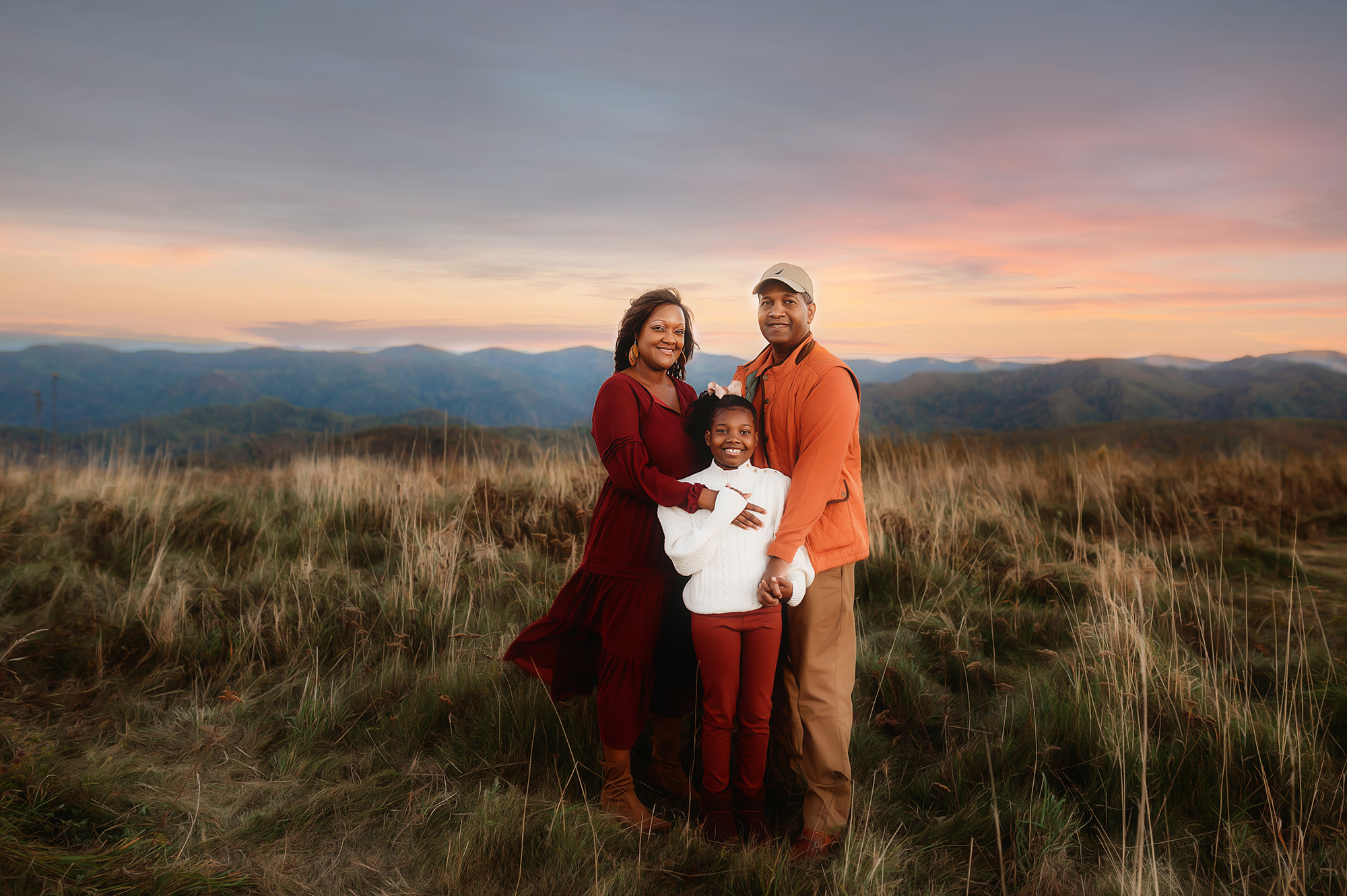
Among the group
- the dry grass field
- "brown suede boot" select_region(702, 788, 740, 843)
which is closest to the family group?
"brown suede boot" select_region(702, 788, 740, 843)

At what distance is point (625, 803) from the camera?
118 inches

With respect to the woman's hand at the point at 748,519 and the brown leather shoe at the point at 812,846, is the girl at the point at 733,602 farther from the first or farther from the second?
the brown leather shoe at the point at 812,846

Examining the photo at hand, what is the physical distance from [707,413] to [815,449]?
0.48 metres

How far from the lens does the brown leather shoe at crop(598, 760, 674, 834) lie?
2.87 metres

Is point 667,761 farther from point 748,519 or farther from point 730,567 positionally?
point 748,519

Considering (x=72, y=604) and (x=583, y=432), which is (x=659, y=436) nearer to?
(x=72, y=604)

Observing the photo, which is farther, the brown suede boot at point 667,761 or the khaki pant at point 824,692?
the brown suede boot at point 667,761

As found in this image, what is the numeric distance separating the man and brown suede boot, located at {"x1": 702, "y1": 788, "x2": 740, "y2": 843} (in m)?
0.27

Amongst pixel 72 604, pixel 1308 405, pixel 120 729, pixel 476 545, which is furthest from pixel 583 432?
pixel 1308 405

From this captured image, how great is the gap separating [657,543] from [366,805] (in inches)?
66.9

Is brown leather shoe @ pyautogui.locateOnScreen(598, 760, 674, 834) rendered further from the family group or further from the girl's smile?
the girl's smile

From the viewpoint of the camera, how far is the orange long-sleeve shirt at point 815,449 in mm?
2688

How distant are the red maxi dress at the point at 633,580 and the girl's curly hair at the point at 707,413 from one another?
47 millimetres

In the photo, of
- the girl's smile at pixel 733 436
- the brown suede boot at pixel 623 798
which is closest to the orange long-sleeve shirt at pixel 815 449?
the girl's smile at pixel 733 436
